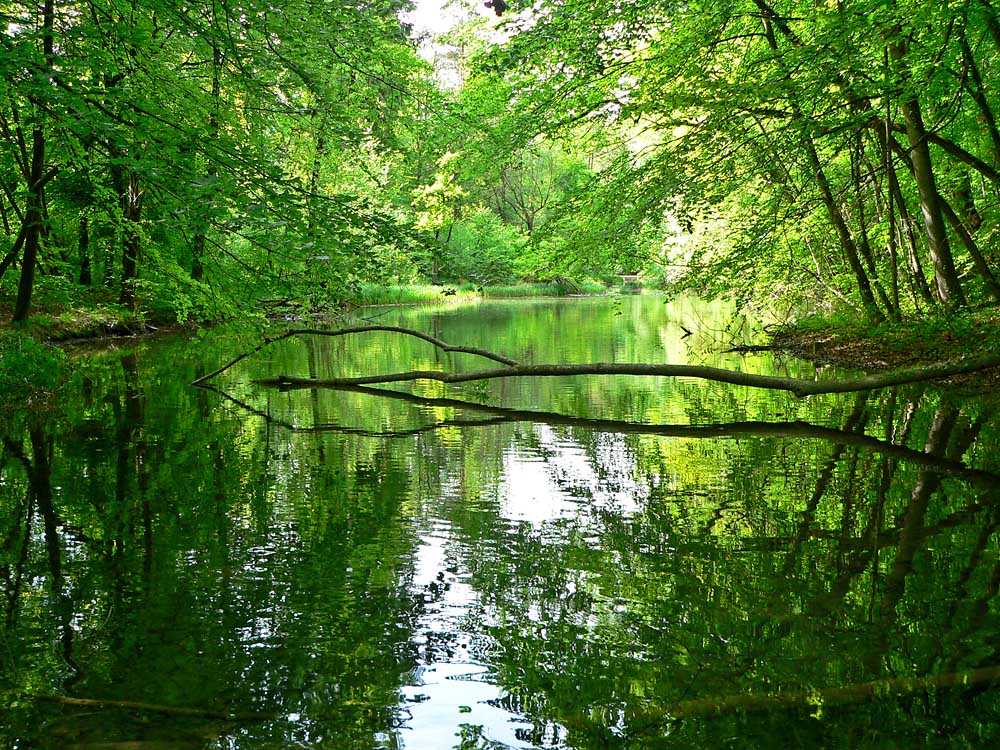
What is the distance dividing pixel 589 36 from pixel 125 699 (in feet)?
33.2

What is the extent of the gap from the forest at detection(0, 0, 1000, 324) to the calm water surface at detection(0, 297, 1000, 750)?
2048 mm

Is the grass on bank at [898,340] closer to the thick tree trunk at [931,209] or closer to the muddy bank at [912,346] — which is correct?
the muddy bank at [912,346]

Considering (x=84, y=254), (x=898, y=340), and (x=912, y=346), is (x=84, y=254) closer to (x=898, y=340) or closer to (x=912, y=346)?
(x=898, y=340)

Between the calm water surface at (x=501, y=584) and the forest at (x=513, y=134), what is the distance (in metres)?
2.05

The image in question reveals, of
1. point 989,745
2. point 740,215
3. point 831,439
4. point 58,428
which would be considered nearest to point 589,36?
point 740,215

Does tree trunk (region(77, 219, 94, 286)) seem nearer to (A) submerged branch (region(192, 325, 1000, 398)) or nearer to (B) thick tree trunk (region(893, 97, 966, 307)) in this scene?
(A) submerged branch (region(192, 325, 1000, 398))

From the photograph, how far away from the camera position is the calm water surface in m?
2.89

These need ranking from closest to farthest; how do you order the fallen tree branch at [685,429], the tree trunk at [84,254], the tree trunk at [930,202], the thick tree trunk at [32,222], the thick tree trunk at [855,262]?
the fallen tree branch at [685,429] → the tree trunk at [930,202] → the thick tree trunk at [32,222] → the thick tree trunk at [855,262] → the tree trunk at [84,254]

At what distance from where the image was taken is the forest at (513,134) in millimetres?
6684

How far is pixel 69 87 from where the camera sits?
614 cm

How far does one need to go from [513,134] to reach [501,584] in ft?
28.9

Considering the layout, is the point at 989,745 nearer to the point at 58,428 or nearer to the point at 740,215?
the point at 58,428

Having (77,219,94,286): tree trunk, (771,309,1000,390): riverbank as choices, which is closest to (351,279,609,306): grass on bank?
(77,219,94,286): tree trunk

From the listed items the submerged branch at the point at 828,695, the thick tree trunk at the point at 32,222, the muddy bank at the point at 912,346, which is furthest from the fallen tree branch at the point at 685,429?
the thick tree trunk at the point at 32,222
